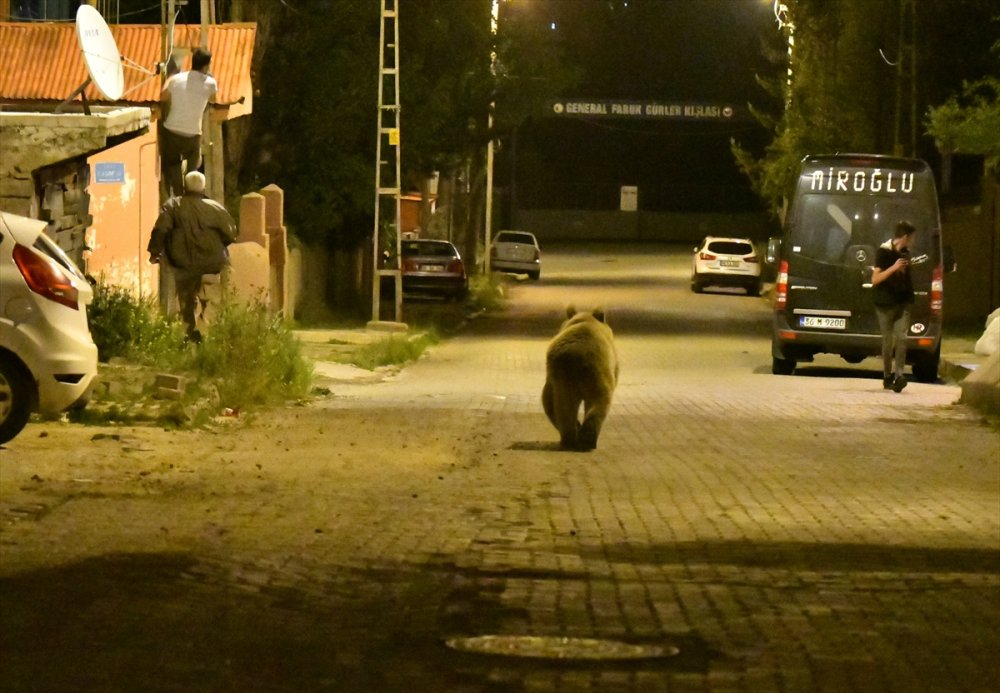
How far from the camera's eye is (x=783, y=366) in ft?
76.3

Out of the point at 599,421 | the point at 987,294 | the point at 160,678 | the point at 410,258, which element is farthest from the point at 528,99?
the point at 160,678

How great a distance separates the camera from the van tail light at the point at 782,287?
22.4m

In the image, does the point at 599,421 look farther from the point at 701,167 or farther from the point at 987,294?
the point at 701,167

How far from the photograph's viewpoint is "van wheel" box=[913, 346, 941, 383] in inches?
877

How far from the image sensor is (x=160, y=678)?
20.2 ft

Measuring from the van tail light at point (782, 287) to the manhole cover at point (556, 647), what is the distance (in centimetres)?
1584

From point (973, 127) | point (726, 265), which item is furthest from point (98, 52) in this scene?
point (726, 265)

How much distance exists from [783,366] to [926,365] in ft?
6.24

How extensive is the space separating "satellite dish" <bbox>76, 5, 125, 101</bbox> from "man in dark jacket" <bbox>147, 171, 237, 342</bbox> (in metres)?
1.80

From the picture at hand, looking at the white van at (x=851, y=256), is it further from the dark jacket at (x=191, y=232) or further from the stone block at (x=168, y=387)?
the stone block at (x=168, y=387)

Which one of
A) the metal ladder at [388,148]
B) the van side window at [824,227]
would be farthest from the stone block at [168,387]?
the metal ladder at [388,148]

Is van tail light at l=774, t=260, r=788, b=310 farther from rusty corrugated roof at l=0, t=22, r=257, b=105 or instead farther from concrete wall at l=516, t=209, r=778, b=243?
concrete wall at l=516, t=209, r=778, b=243

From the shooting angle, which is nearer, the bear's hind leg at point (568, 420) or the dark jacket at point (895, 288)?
the bear's hind leg at point (568, 420)

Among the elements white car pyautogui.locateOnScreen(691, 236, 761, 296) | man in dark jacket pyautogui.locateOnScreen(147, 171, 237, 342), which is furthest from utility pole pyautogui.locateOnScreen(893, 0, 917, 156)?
man in dark jacket pyautogui.locateOnScreen(147, 171, 237, 342)
